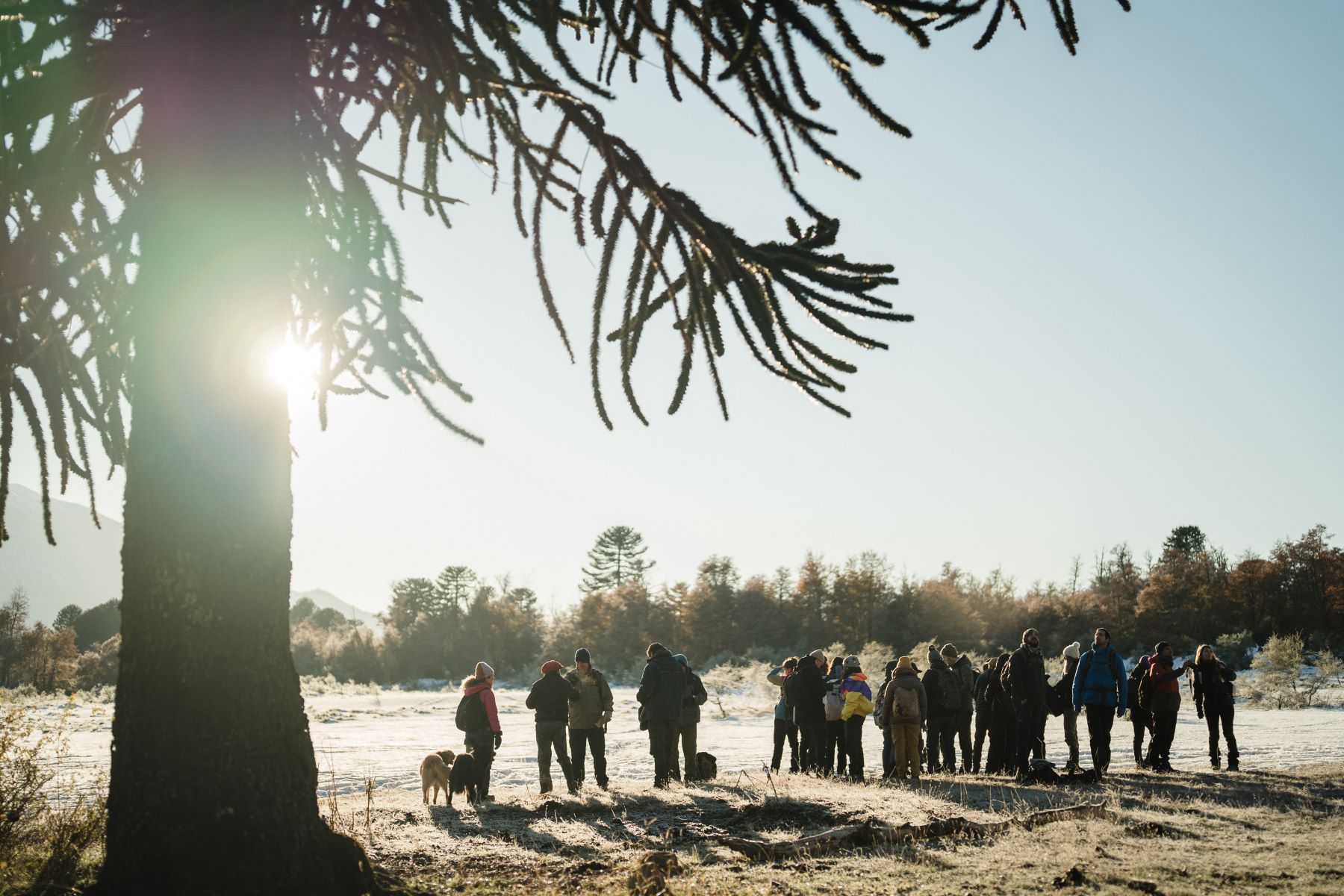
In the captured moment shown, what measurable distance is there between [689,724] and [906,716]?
9.36ft

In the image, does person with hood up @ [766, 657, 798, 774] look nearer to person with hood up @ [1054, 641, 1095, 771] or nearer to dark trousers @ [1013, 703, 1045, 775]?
dark trousers @ [1013, 703, 1045, 775]

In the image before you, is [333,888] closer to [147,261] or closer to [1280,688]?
[147,261]

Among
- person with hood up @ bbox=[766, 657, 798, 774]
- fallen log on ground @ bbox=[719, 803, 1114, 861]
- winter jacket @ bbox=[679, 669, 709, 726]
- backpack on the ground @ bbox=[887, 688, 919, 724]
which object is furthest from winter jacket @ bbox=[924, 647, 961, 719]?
fallen log on ground @ bbox=[719, 803, 1114, 861]

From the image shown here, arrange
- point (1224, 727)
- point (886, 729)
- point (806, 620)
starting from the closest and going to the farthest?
point (1224, 727) → point (886, 729) → point (806, 620)

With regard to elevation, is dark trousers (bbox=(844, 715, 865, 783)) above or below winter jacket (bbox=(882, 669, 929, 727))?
below

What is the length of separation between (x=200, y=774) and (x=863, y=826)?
450 cm

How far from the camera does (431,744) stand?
24.0 metres

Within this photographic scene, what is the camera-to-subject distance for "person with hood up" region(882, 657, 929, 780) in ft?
39.7

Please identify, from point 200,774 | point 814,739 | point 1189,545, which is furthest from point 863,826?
point 1189,545

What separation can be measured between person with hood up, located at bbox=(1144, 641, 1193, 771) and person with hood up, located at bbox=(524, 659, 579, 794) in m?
7.88

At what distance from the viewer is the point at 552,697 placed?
37.1ft

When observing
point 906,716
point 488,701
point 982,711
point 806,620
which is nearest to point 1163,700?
point 982,711

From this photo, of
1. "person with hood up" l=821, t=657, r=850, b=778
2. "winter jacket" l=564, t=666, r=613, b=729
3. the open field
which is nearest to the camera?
the open field

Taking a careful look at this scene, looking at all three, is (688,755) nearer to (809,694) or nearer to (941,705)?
(809,694)
